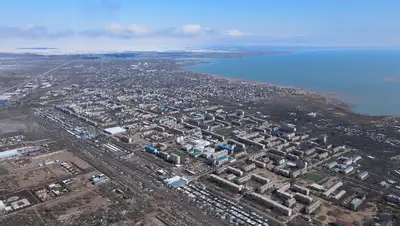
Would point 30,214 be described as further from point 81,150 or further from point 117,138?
point 117,138

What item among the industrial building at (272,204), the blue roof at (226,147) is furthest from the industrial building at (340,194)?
the blue roof at (226,147)

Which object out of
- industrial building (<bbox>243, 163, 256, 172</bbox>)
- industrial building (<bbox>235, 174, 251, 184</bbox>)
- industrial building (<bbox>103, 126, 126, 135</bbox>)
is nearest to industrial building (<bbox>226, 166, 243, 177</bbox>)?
industrial building (<bbox>235, 174, 251, 184</bbox>)

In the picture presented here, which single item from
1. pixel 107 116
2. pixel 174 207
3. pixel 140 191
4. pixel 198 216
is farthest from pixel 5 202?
pixel 107 116

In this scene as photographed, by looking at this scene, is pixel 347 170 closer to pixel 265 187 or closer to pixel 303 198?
pixel 303 198

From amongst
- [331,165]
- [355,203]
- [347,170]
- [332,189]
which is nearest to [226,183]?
[332,189]

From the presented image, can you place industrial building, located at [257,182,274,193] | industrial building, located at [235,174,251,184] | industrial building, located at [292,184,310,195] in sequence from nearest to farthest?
industrial building, located at [292,184,310,195], industrial building, located at [257,182,274,193], industrial building, located at [235,174,251,184]

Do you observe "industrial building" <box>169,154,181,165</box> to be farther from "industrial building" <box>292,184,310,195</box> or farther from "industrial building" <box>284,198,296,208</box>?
"industrial building" <box>284,198,296,208</box>
